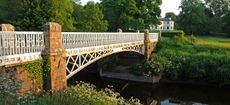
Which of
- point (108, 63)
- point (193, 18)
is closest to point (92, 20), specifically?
point (108, 63)

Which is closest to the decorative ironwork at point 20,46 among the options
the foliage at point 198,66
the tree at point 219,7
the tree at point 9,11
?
the foliage at point 198,66

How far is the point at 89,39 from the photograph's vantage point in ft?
55.3

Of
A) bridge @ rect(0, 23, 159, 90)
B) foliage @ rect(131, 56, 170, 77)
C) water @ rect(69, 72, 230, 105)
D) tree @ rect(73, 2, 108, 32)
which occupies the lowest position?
water @ rect(69, 72, 230, 105)

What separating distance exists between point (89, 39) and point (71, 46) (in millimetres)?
2087

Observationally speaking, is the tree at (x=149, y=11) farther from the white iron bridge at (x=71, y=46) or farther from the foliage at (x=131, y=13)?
the white iron bridge at (x=71, y=46)

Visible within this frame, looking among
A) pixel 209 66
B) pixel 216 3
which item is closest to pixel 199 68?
pixel 209 66

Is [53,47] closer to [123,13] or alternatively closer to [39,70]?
[39,70]

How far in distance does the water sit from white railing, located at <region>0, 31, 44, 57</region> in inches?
466

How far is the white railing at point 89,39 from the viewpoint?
14672 mm

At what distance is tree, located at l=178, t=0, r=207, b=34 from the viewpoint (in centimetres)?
5306

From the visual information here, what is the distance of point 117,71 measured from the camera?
2941cm

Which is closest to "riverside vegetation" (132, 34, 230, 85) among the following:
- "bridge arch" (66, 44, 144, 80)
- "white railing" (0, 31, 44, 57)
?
"bridge arch" (66, 44, 144, 80)

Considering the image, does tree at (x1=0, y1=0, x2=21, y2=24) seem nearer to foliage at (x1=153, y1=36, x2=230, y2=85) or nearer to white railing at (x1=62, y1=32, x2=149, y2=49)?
white railing at (x1=62, y1=32, x2=149, y2=49)

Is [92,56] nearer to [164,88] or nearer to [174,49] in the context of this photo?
[164,88]
